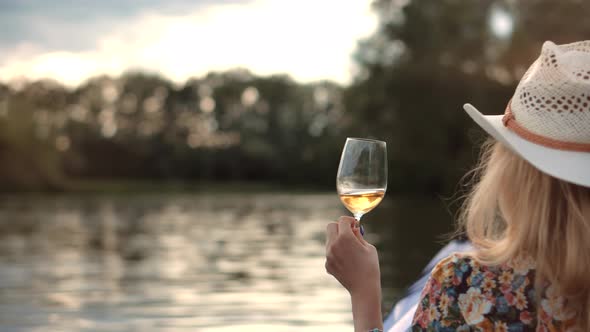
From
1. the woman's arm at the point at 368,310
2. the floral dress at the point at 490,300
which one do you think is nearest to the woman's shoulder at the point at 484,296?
the floral dress at the point at 490,300

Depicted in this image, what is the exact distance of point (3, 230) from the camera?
16.8m

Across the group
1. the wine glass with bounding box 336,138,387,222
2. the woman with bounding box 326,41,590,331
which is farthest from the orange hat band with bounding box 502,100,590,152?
the wine glass with bounding box 336,138,387,222

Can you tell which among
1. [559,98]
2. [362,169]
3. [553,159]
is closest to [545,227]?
[553,159]

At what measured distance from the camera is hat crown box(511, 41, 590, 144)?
1.58 metres

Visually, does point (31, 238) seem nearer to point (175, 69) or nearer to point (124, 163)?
point (124, 163)

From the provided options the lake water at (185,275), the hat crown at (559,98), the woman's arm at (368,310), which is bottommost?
the lake water at (185,275)

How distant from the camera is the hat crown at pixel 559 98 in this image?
1.58 m

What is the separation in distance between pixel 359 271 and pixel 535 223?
39 cm

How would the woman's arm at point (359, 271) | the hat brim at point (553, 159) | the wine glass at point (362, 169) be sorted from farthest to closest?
the wine glass at point (362, 169) < the woman's arm at point (359, 271) < the hat brim at point (553, 159)

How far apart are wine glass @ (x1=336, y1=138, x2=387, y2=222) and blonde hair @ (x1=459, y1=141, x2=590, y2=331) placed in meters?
0.61

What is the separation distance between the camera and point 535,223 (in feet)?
5.28

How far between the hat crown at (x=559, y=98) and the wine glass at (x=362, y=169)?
2.18 ft

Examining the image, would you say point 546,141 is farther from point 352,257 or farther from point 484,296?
point 352,257

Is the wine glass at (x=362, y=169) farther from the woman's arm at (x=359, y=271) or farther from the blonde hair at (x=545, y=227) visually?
the blonde hair at (x=545, y=227)
